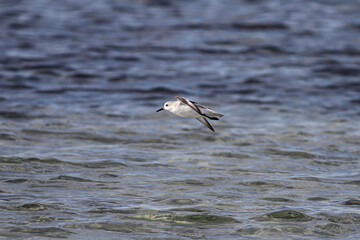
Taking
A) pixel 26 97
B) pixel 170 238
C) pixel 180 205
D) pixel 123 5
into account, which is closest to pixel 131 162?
pixel 180 205

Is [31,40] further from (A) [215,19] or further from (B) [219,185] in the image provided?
(B) [219,185]

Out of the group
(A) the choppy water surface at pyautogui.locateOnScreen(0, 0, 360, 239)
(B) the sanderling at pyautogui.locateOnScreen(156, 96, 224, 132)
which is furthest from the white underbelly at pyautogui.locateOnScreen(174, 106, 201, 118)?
(A) the choppy water surface at pyautogui.locateOnScreen(0, 0, 360, 239)

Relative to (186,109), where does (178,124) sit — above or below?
below

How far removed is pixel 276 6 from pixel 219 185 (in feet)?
52.3

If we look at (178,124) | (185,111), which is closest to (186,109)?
(185,111)

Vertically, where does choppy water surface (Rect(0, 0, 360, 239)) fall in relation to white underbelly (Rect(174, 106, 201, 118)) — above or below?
below

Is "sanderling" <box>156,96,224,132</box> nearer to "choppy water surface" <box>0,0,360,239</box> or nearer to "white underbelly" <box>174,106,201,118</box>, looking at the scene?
"white underbelly" <box>174,106,201,118</box>

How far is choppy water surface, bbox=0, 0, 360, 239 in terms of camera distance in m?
8.07

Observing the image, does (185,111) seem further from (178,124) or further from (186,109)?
(178,124)

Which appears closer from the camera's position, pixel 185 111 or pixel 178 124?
pixel 185 111

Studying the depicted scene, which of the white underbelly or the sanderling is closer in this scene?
the sanderling

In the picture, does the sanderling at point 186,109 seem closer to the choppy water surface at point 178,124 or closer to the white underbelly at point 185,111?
the white underbelly at point 185,111

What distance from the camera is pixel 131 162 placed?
33.9 feet

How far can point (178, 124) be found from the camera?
41.6ft
